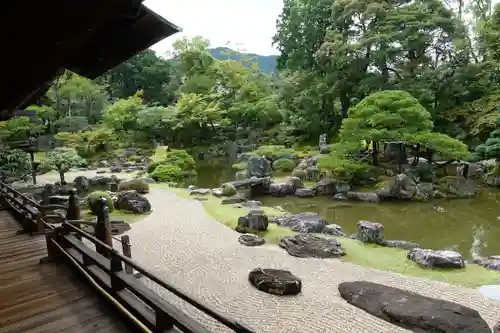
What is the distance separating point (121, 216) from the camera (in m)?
9.63

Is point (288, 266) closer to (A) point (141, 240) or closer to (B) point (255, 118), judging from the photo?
(A) point (141, 240)

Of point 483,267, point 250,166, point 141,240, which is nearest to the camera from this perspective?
point 483,267

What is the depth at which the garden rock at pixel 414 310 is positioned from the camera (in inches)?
157

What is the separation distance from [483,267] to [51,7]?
6838 mm

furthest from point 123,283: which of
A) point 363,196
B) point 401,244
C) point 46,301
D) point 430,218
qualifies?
point 363,196

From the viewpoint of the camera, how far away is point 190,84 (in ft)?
81.0

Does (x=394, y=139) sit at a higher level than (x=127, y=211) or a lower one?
higher

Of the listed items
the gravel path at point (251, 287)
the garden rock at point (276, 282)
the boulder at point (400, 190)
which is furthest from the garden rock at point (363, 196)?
the garden rock at point (276, 282)

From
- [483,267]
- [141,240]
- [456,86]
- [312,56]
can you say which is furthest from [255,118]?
[483,267]

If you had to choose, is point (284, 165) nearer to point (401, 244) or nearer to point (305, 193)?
point (305, 193)

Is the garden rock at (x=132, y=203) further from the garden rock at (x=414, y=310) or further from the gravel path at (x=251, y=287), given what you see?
the garden rock at (x=414, y=310)

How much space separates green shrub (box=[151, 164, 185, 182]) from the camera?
15.8 m

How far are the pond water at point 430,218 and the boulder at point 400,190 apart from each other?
37 centimetres

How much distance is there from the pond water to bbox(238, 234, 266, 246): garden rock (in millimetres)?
2539
